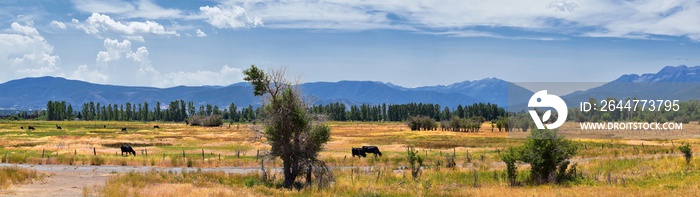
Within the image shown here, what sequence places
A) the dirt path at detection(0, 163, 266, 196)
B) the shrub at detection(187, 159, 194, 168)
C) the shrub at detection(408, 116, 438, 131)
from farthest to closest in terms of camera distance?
1. the shrub at detection(408, 116, 438, 131)
2. the shrub at detection(187, 159, 194, 168)
3. the dirt path at detection(0, 163, 266, 196)

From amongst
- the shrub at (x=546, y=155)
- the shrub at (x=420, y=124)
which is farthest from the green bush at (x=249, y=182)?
the shrub at (x=420, y=124)

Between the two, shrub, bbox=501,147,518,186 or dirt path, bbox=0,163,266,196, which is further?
shrub, bbox=501,147,518,186

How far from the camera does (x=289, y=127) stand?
33125 mm

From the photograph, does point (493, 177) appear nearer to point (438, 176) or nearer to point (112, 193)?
point (438, 176)

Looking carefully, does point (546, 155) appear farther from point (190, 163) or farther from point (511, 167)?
point (190, 163)

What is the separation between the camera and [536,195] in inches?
1086

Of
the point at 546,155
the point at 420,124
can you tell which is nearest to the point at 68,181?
the point at 546,155

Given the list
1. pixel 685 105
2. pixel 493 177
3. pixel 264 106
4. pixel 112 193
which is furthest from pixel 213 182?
pixel 685 105

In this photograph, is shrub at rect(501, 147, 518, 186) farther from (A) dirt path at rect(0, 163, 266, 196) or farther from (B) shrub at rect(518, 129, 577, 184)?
(A) dirt path at rect(0, 163, 266, 196)

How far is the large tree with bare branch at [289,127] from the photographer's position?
107ft

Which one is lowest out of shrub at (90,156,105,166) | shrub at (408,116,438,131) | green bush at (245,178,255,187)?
green bush at (245,178,255,187)

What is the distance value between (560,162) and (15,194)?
31.1m

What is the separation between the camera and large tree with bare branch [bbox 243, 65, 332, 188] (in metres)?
32.6

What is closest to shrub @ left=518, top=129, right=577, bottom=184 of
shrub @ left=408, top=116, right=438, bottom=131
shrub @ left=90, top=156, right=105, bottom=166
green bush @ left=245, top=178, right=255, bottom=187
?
green bush @ left=245, top=178, right=255, bottom=187
